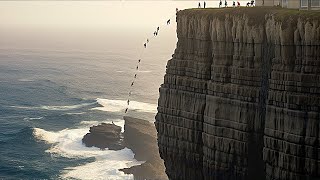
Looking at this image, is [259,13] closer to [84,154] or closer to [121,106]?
[84,154]

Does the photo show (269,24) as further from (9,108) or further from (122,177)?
(9,108)

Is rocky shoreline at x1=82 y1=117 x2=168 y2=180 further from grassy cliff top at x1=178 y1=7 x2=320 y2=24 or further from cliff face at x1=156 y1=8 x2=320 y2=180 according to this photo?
grassy cliff top at x1=178 y1=7 x2=320 y2=24

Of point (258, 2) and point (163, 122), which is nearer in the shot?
point (163, 122)

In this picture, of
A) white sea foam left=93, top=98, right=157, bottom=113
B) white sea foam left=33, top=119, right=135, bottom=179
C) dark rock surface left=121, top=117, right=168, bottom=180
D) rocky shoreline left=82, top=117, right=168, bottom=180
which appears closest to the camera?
white sea foam left=33, top=119, right=135, bottom=179

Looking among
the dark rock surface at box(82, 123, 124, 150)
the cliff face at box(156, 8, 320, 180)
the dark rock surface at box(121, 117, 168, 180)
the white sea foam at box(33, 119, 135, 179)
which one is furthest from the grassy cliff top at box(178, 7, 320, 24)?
the dark rock surface at box(82, 123, 124, 150)

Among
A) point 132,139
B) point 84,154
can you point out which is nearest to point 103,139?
point 132,139

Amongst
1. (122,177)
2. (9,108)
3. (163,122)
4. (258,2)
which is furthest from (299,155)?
(9,108)

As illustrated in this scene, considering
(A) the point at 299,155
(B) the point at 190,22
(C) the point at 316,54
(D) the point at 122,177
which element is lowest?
(D) the point at 122,177
